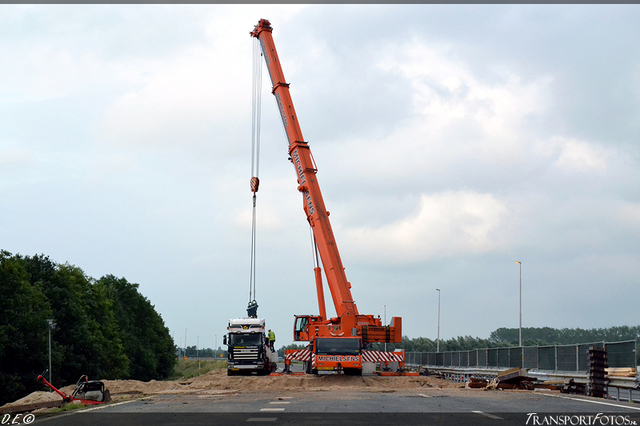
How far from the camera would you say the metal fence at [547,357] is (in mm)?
22436

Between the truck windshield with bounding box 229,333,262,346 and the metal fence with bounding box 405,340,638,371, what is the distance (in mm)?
13647

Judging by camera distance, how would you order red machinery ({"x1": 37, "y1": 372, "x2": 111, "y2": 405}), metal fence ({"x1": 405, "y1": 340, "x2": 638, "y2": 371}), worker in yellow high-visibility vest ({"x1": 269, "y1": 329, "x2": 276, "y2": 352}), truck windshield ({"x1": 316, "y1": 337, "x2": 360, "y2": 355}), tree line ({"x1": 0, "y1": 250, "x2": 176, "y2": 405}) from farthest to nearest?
tree line ({"x1": 0, "y1": 250, "x2": 176, "y2": 405}) < worker in yellow high-visibility vest ({"x1": 269, "y1": 329, "x2": 276, "y2": 352}) < truck windshield ({"x1": 316, "y1": 337, "x2": 360, "y2": 355}) < metal fence ({"x1": 405, "y1": 340, "x2": 638, "y2": 371}) < red machinery ({"x1": 37, "y1": 372, "x2": 111, "y2": 405})

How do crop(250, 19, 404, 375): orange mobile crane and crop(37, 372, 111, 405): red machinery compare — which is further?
crop(250, 19, 404, 375): orange mobile crane

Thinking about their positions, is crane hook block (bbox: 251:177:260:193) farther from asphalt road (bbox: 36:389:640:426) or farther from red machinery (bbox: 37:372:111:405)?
asphalt road (bbox: 36:389:640:426)

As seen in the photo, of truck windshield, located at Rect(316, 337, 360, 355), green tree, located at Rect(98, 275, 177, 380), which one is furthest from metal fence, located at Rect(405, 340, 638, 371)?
green tree, located at Rect(98, 275, 177, 380)

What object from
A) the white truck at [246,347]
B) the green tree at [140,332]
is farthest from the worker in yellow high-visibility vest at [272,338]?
the green tree at [140,332]

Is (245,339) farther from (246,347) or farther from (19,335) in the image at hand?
(19,335)

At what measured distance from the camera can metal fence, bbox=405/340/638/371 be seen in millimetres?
22436

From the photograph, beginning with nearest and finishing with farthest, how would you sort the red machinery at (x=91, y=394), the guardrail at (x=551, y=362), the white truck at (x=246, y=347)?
the red machinery at (x=91, y=394) < the guardrail at (x=551, y=362) < the white truck at (x=246, y=347)

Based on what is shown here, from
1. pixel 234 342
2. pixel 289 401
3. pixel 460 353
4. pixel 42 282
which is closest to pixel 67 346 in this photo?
pixel 42 282

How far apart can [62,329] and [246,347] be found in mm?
31055

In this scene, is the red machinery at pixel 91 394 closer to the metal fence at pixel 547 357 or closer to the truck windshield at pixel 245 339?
the metal fence at pixel 547 357

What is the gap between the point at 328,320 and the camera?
34.7 m

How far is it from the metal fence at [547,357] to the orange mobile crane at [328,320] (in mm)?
5634
